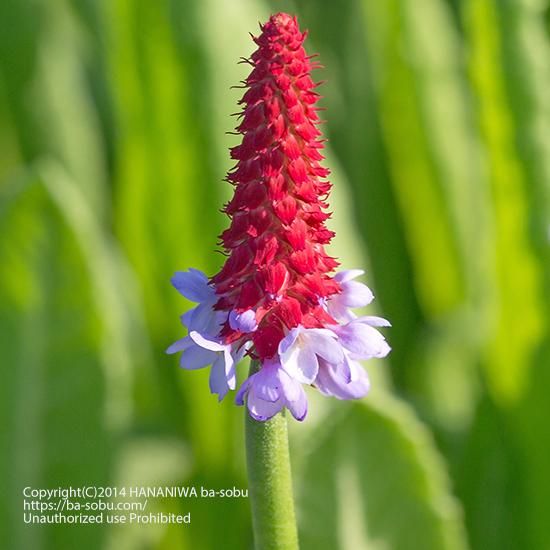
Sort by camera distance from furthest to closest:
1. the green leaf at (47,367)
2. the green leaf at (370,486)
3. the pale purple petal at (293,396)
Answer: the green leaf at (47,367) → the green leaf at (370,486) → the pale purple petal at (293,396)

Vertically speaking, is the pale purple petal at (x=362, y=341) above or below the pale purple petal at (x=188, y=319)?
below

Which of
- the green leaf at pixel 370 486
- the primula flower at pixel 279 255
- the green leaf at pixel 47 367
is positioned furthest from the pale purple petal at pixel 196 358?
the green leaf at pixel 47 367

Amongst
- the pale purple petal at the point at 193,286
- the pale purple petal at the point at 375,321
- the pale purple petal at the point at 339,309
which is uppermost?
the pale purple petal at the point at 193,286

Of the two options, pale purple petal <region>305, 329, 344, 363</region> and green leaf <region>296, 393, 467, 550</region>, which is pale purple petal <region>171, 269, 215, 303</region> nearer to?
pale purple petal <region>305, 329, 344, 363</region>

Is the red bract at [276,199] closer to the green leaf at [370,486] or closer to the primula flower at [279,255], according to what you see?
the primula flower at [279,255]

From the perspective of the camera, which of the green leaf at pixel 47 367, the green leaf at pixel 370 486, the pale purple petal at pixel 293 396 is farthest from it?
the green leaf at pixel 47 367

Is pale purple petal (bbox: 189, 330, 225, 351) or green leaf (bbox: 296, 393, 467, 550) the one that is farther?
green leaf (bbox: 296, 393, 467, 550)

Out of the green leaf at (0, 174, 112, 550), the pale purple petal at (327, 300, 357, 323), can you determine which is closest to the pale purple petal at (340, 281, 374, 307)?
the pale purple petal at (327, 300, 357, 323)

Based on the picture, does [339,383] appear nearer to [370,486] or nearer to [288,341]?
[288,341]
